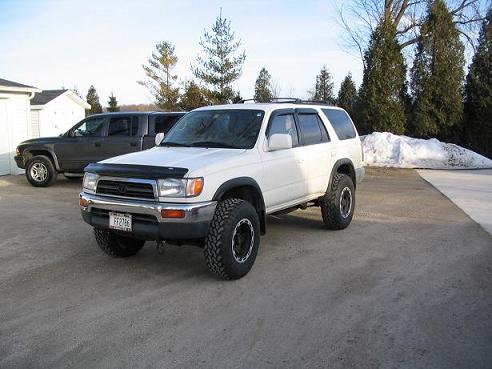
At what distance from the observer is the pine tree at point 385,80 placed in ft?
63.8

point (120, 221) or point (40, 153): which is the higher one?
point (40, 153)

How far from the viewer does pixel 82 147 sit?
12.4 m

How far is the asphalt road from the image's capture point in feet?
12.2

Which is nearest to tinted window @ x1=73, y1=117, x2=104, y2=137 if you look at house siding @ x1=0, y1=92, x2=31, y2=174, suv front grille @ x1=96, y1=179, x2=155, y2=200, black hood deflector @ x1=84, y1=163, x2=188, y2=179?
house siding @ x1=0, y1=92, x2=31, y2=174

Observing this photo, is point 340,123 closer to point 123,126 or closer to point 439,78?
point 123,126

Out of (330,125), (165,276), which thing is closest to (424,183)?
(330,125)

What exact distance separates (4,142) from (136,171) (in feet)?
39.3

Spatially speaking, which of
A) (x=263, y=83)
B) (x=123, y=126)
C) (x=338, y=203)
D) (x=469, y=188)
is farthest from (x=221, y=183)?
(x=263, y=83)

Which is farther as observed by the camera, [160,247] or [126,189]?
[160,247]

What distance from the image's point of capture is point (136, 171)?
5102 millimetres

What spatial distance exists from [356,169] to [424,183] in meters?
5.91

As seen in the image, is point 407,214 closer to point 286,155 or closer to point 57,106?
point 286,155

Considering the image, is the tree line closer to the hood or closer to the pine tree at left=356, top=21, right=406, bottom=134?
the pine tree at left=356, top=21, right=406, bottom=134

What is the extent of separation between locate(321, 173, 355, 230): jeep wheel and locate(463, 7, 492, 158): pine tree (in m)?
13.6
